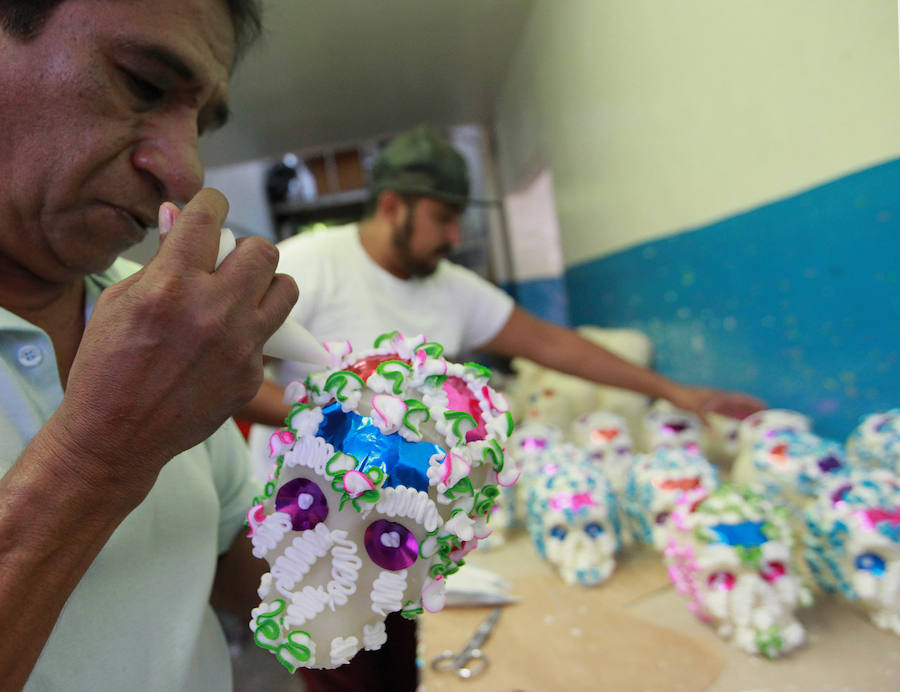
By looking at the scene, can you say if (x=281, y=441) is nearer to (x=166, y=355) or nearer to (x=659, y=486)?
(x=166, y=355)

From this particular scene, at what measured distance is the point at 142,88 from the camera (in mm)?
623

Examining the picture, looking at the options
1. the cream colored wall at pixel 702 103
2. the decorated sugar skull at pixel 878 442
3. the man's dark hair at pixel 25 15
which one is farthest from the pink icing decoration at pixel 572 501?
the man's dark hair at pixel 25 15

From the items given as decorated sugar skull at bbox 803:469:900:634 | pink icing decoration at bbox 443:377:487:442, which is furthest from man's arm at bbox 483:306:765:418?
pink icing decoration at bbox 443:377:487:442

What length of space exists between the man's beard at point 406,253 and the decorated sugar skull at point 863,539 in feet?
3.66

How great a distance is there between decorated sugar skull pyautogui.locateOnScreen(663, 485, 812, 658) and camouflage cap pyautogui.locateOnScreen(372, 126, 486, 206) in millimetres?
1113

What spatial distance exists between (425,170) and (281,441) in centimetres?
124

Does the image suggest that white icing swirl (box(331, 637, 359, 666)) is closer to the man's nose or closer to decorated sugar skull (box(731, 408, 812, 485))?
the man's nose

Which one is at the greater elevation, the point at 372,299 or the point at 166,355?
the point at 372,299

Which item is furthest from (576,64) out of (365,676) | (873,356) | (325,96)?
(365,676)

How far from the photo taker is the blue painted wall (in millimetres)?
1014

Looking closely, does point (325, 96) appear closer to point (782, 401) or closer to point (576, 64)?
point (576, 64)

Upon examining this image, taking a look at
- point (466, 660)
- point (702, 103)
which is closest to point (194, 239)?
point (466, 660)

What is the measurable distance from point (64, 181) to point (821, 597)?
1.19m

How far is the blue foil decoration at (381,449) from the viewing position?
564 millimetres
